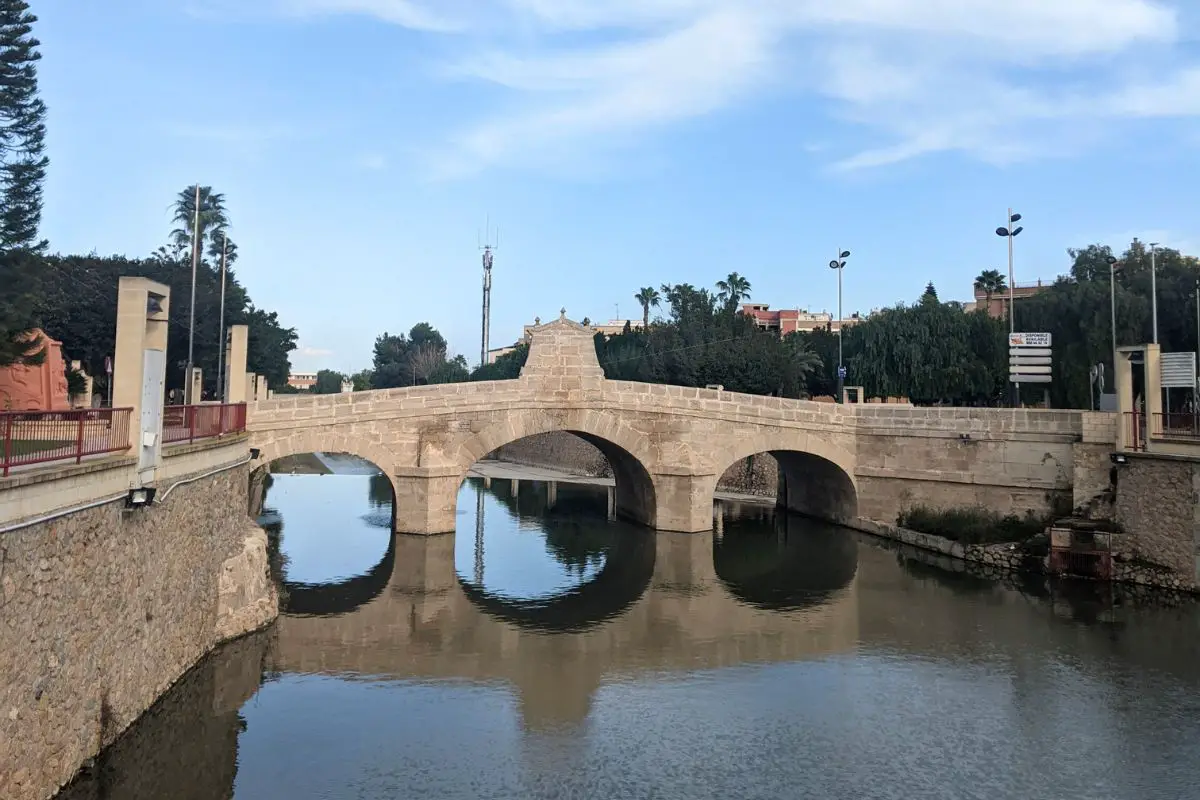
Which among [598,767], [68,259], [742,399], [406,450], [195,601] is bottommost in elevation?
[598,767]

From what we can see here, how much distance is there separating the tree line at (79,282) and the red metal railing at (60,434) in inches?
444

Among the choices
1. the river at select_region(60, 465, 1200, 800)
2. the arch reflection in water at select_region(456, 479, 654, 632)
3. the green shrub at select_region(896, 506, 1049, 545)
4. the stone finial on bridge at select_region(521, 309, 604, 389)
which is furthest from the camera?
the stone finial on bridge at select_region(521, 309, 604, 389)

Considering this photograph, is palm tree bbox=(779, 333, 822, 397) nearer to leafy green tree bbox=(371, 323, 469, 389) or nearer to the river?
the river

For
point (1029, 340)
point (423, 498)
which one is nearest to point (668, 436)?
point (423, 498)

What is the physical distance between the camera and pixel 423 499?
21438 mm

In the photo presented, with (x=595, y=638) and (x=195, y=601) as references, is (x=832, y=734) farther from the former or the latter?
(x=195, y=601)

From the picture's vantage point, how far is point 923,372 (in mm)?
37406

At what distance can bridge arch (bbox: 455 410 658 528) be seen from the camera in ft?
71.7

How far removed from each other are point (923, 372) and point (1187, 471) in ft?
67.4

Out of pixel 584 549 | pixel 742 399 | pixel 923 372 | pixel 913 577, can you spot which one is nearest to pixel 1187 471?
pixel 913 577

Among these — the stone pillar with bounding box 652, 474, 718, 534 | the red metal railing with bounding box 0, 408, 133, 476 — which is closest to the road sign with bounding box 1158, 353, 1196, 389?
the stone pillar with bounding box 652, 474, 718, 534

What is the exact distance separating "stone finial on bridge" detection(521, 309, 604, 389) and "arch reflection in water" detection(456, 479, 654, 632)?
16.2 feet

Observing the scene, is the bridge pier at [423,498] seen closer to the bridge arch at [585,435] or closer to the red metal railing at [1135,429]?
the bridge arch at [585,435]

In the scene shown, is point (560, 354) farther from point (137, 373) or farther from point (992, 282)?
point (992, 282)
